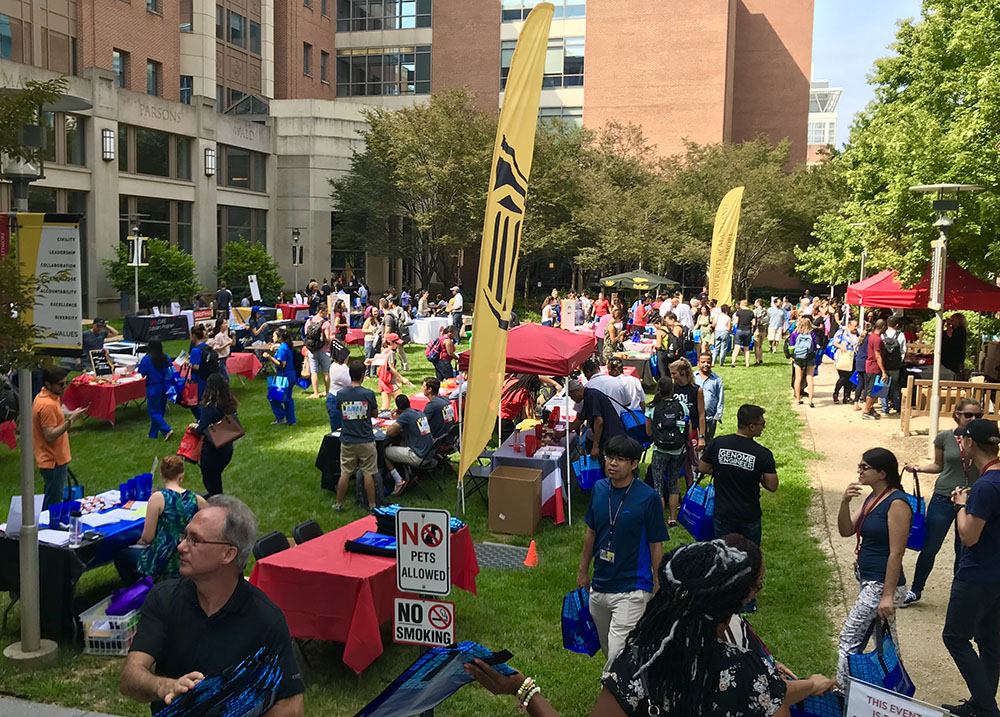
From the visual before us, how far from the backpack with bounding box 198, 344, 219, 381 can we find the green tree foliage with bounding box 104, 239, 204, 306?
1889cm

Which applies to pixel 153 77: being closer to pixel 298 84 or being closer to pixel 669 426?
pixel 298 84

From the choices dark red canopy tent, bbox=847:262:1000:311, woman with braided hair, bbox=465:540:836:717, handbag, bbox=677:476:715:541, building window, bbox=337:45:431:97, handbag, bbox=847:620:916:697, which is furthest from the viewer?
building window, bbox=337:45:431:97

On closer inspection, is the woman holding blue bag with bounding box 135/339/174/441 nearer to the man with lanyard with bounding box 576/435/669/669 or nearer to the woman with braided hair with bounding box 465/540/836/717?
the man with lanyard with bounding box 576/435/669/669

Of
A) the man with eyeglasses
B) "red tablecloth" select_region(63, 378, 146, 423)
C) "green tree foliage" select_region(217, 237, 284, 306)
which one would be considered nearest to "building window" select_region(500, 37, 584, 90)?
"green tree foliage" select_region(217, 237, 284, 306)

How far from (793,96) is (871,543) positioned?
62.2m

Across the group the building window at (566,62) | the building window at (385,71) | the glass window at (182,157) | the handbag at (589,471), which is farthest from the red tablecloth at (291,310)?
the building window at (385,71)

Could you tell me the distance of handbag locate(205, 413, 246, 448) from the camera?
9.59 m

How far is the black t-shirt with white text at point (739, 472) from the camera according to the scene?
6906mm

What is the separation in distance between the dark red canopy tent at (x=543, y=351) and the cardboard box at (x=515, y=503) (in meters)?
1.62

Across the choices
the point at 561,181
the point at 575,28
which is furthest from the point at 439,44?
the point at 561,181

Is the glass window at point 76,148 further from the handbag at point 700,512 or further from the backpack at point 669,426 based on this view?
the handbag at point 700,512

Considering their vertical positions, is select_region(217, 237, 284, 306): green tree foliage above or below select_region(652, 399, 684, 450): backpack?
above

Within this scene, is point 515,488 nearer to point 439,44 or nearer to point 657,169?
point 657,169

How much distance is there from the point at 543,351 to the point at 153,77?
3977 cm
